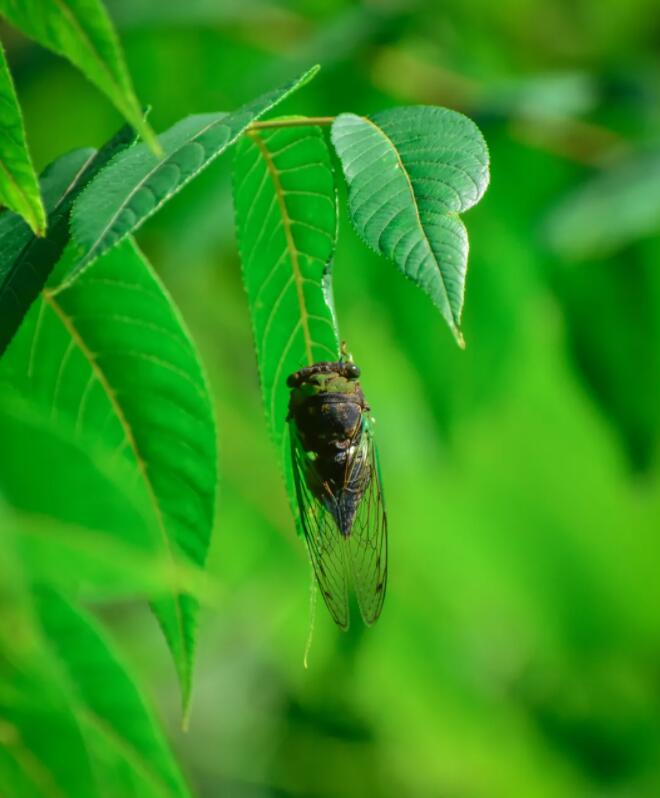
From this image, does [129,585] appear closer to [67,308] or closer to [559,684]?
[67,308]

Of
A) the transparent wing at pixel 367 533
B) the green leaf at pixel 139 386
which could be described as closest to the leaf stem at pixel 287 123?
the green leaf at pixel 139 386

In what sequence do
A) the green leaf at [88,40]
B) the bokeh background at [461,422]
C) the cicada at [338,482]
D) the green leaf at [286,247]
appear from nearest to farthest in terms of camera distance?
the green leaf at [88,40] → the green leaf at [286,247] → the cicada at [338,482] → the bokeh background at [461,422]

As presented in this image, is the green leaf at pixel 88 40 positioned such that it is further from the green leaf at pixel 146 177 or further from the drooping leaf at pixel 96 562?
the drooping leaf at pixel 96 562

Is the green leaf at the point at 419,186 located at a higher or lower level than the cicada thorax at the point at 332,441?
higher

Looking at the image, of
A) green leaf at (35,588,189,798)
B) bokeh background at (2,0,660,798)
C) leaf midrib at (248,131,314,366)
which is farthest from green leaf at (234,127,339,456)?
bokeh background at (2,0,660,798)

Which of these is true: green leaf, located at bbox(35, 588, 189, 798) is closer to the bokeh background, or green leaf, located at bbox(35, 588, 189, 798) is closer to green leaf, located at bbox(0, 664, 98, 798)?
green leaf, located at bbox(0, 664, 98, 798)
